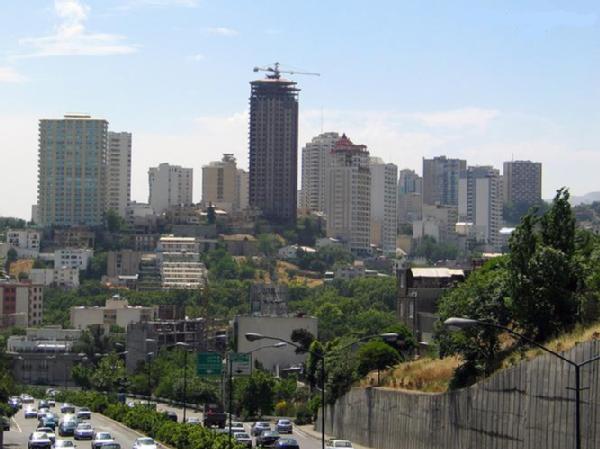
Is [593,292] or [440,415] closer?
[593,292]

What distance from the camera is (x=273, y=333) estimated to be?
14250 centimetres

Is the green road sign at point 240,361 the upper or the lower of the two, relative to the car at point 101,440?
upper

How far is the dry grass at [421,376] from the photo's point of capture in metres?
65.3

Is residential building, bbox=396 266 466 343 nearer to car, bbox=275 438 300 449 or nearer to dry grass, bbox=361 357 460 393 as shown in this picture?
dry grass, bbox=361 357 460 393

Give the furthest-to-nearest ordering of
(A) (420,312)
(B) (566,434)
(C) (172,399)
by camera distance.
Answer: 1. (C) (172,399)
2. (A) (420,312)
3. (B) (566,434)

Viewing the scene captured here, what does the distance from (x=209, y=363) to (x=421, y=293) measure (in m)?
24.9

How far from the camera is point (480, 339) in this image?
200ft

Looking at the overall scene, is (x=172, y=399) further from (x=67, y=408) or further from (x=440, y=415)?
(x=440, y=415)

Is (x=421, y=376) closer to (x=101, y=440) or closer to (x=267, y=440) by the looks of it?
(x=267, y=440)

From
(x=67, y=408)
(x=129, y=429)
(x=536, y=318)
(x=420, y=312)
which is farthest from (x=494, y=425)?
(x=67, y=408)

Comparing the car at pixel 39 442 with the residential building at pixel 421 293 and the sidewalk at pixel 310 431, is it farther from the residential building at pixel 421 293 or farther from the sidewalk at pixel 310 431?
the residential building at pixel 421 293

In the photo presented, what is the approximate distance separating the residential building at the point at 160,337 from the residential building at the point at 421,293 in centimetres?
4982

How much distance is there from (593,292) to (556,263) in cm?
223

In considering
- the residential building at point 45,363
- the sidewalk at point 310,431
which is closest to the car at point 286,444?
the sidewalk at point 310,431
